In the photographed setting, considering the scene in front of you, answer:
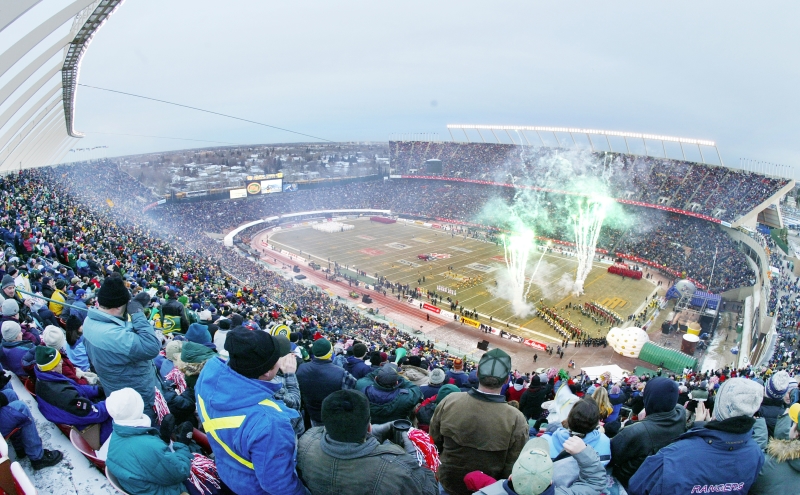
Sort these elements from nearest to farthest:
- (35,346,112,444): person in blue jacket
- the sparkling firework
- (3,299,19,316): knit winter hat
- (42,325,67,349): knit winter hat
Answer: (35,346,112,444): person in blue jacket → (42,325,67,349): knit winter hat → (3,299,19,316): knit winter hat → the sparkling firework

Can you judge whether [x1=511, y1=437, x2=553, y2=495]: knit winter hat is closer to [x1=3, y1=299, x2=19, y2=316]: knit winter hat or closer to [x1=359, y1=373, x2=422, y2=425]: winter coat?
[x1=359, y1=373, x2=422, y2=425]: winter coat

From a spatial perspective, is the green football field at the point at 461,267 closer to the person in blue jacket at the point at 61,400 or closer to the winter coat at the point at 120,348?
the winter coat at the point at 120,348

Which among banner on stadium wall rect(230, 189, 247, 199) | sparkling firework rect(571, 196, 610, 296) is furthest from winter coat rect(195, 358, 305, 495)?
banner on stadium wall rect(230, 189, 247, 199)

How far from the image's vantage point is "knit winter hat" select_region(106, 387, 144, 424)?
9.96ft

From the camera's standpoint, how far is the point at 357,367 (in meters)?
6.62

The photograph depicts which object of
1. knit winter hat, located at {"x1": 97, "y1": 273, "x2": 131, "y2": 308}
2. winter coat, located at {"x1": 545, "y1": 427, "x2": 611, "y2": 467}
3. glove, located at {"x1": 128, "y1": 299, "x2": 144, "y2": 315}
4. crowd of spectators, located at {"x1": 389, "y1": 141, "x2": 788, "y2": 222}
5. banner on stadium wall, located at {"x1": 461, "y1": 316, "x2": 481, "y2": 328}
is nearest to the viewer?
winter coat, located at {"x1": 545, "y1": 427, "x2": 611, "y2": 467}

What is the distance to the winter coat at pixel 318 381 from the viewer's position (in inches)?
188

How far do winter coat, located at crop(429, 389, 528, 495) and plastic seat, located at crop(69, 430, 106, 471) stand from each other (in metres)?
2.82

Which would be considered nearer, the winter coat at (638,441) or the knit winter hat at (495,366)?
the knit winter hat at (495,366)

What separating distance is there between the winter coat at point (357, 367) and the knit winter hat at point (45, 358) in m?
3.55

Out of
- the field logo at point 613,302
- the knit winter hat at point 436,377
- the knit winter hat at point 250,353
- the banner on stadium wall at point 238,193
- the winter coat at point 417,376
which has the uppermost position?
the knit winter hat at point 250,353

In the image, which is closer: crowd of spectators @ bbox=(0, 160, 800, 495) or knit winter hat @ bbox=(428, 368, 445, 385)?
crowd of spectators @ bbox=(0, 160, 800, 495)

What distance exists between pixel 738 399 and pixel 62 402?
5099 millimetres

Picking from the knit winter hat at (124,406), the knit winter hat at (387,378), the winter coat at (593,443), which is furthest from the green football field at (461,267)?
the knit winter hat at (124,406)
